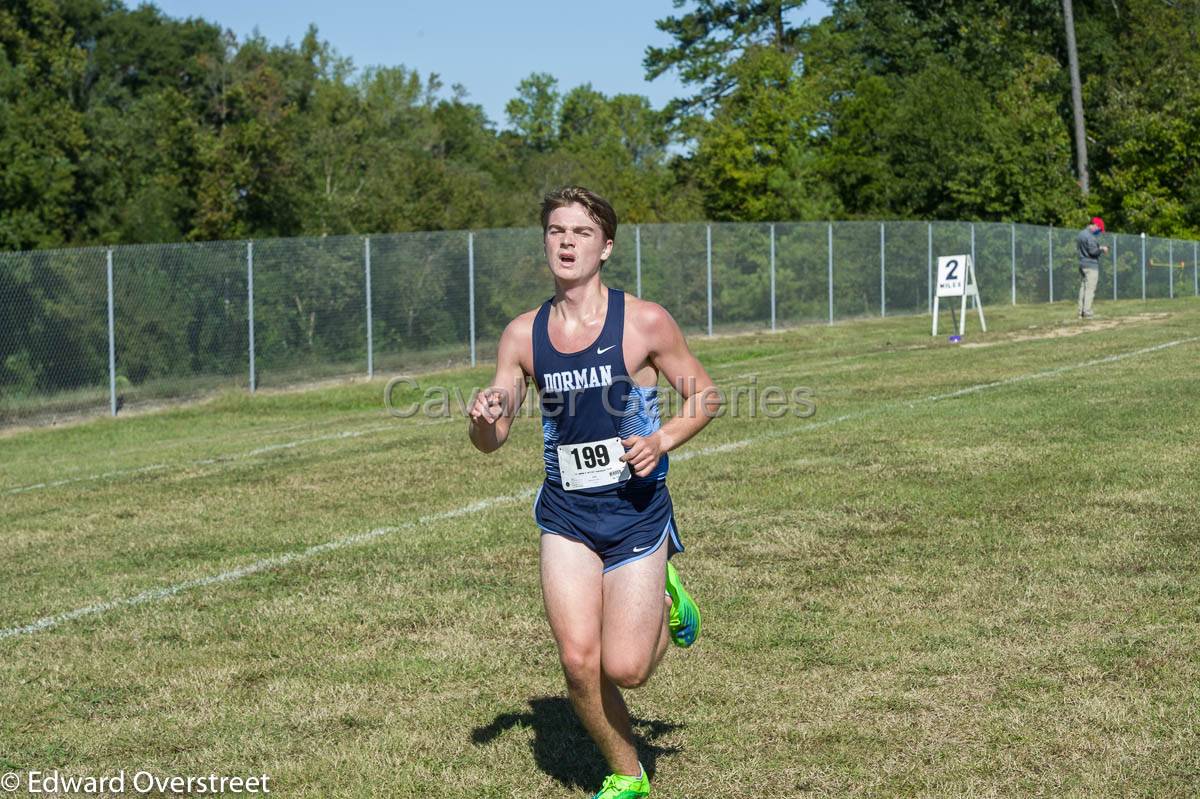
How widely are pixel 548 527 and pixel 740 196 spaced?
147 ft

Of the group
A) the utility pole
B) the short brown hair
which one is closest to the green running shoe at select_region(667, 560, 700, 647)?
the short brown hair

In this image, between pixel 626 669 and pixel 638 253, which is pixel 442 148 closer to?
pixel 638 253

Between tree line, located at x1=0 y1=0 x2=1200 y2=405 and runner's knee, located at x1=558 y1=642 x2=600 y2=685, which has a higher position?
tree line, located at x1=0 y1=0 x2=1200 y2=405

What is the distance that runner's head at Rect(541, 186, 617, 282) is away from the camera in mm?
4742

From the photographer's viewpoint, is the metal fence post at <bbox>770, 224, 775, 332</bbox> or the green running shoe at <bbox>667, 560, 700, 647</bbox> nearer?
the green running shoe at <bbox>667, 560, 700, 647</bbox>

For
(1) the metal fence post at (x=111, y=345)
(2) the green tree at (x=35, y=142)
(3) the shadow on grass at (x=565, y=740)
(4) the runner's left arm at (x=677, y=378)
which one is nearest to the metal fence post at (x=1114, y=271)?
(2) the green tree at (x=35, y=142)

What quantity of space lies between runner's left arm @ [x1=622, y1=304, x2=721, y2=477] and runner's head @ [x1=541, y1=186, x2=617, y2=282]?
0.26m

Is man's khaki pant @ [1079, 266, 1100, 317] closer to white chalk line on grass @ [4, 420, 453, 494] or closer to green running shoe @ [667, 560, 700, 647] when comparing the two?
white chalk line on grass @ [4, 420, 453, 494]

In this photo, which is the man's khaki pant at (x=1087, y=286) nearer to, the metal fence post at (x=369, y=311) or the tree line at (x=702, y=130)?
the metal fence post at (x=369, y=311)

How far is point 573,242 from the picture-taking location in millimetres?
4770

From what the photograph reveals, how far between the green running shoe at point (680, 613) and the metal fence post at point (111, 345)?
16804 millimetres

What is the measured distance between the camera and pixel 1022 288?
4244 centimetres

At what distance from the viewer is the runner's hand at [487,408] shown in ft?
14.9

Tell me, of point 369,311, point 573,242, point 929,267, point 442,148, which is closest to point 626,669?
point 573,242
